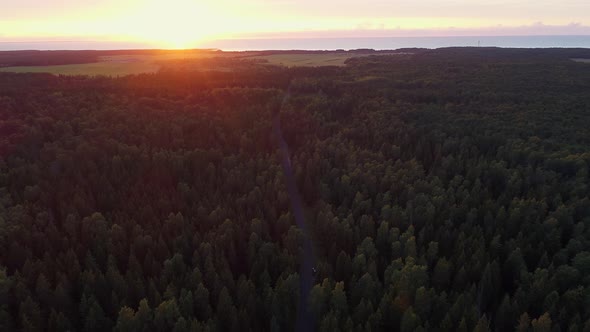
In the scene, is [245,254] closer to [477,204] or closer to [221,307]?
[221,307]

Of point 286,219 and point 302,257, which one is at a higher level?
point 286,219

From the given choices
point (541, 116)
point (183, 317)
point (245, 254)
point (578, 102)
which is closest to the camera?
point (183, 317)

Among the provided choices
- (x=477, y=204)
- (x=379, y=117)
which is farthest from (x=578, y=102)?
(x=477, y=204)

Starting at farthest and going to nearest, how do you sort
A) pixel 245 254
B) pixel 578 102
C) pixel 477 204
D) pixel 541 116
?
pixel 578 102
pixel 541 116
pixel 477 204
pixel 245 254

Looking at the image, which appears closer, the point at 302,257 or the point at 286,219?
the point at 302,257

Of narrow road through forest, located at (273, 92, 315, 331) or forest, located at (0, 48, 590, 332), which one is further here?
narrow road through forest, located at (273, 92, 315, 331)

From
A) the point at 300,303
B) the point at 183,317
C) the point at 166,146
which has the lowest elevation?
the point at 300,303

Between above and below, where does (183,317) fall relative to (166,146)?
below

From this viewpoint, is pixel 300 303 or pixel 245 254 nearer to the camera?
pixel 300 303
